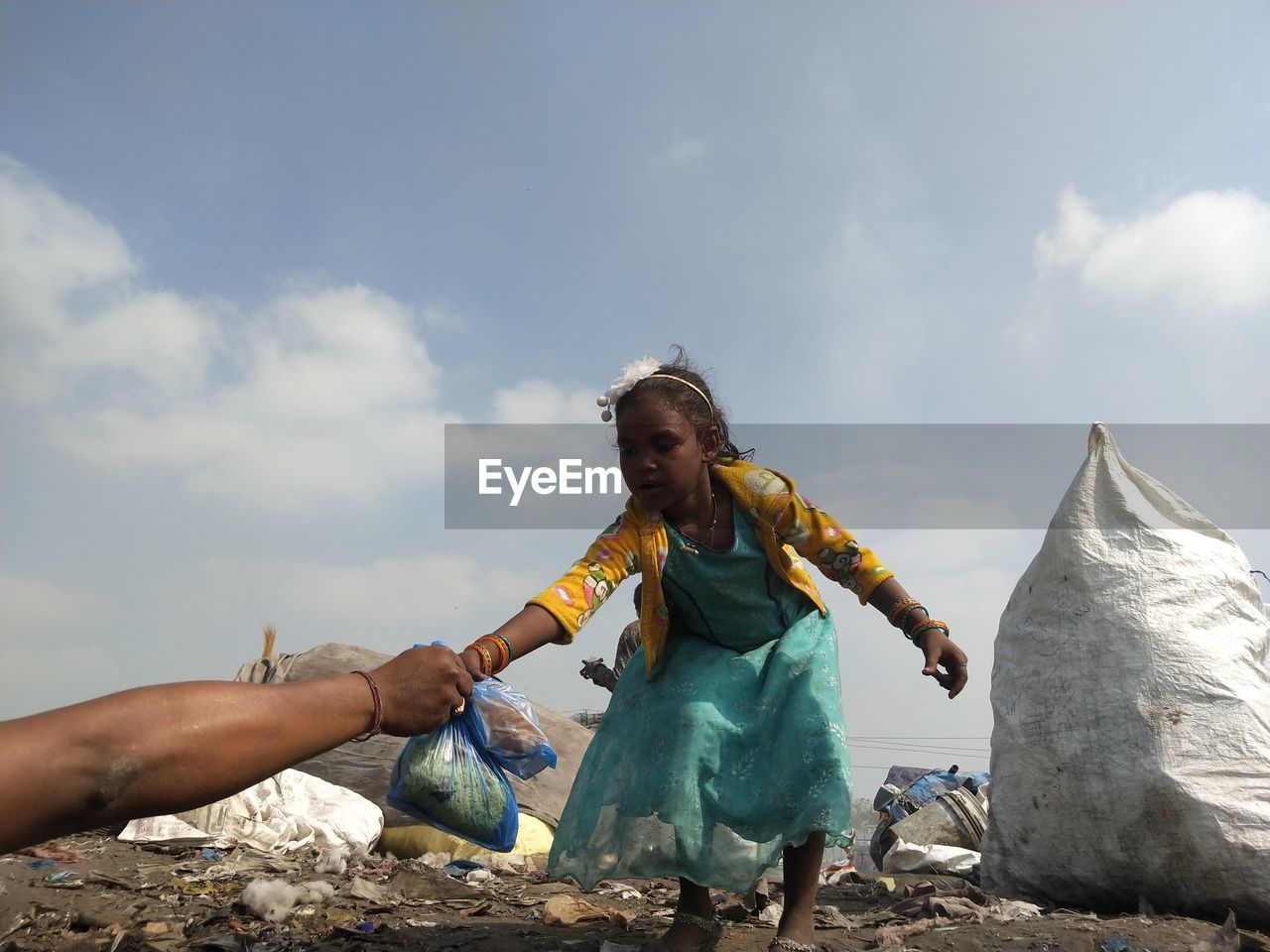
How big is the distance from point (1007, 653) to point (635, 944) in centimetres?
215

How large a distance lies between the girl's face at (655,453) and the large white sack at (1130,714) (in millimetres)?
1833

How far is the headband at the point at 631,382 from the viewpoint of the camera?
3322 millimetres

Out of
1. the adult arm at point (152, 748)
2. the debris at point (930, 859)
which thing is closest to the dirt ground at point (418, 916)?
the debris at point (930, 859)

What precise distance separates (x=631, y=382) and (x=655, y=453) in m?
0.37

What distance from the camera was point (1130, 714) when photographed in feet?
11.9

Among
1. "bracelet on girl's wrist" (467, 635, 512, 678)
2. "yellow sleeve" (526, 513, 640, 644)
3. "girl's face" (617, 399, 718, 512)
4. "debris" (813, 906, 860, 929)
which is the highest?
"girl's face" (617, 399, 718, 512)

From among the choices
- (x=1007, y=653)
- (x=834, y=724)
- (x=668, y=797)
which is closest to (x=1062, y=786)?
(x=1007, y=653)

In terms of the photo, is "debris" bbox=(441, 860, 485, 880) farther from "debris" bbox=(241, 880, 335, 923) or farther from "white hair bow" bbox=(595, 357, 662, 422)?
"white hair bow" bbox=(595, 357, 662, 422)

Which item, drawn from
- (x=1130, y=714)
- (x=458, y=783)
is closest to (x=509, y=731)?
(x=458, y=783)

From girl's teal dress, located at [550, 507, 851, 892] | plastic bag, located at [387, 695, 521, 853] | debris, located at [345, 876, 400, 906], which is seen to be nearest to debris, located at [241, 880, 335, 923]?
debris, located at [345, 876, 400, 906]

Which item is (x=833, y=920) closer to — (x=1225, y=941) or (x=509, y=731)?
(x=1225, y=941)

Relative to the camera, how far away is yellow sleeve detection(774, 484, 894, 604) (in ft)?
10.1

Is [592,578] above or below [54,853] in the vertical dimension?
above

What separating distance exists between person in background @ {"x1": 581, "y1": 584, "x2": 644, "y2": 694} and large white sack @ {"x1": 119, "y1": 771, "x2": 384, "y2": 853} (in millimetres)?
2095
